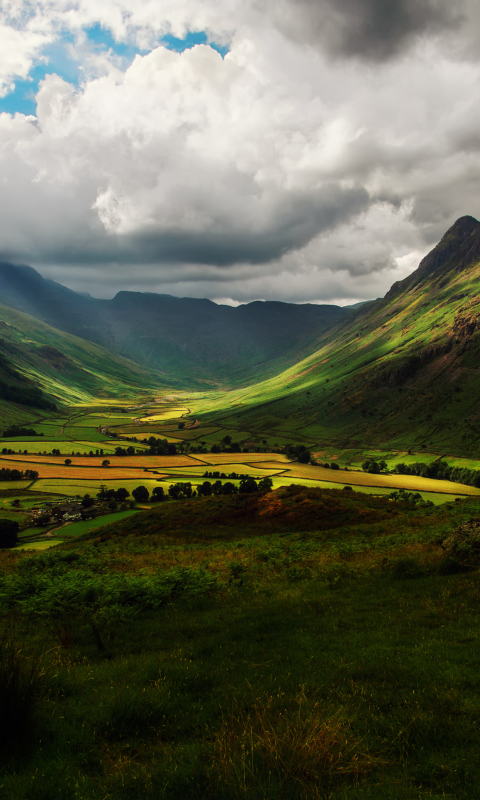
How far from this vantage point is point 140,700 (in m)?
7.56

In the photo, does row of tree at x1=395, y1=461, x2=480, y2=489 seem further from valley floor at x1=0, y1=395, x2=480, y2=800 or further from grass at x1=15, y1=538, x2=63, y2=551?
valley floor at x1=0, y1=395, x2=480, y2=800

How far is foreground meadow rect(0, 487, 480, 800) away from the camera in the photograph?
5.49 m

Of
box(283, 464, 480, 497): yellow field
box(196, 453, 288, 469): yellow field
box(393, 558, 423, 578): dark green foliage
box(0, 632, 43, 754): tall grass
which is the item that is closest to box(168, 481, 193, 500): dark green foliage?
box(283, 464, 480, 497): yellow field

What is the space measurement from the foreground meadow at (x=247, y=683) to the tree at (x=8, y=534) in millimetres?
42899

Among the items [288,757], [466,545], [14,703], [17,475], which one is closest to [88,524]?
[17,475]

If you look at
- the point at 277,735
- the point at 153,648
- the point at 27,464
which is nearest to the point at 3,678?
the point at 277,735

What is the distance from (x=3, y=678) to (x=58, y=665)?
416 cm

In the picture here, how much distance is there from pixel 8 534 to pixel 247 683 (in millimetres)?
58579

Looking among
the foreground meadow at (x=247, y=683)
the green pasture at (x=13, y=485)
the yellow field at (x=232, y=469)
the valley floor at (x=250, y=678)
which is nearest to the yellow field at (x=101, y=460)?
the yellow field at (x=232, y=469)

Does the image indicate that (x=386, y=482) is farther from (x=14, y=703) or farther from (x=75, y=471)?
(x=14, y=703)

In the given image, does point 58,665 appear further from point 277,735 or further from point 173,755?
point 277,735

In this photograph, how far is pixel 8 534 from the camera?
180 ft

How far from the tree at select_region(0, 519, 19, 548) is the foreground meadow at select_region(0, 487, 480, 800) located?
42.9 metres

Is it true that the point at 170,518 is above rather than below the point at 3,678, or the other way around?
below
